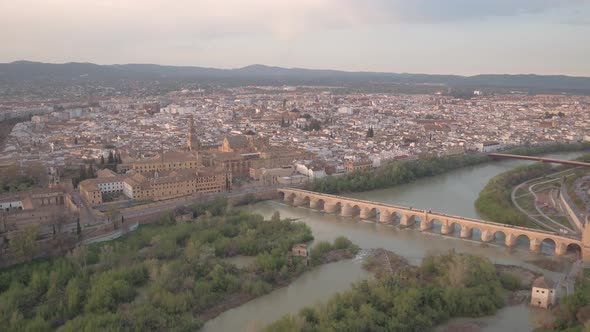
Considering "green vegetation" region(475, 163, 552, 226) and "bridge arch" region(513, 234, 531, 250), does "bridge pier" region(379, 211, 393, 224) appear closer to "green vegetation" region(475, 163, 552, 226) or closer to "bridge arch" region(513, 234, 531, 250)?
"green vegetation" region(475, 163, 552, 226)

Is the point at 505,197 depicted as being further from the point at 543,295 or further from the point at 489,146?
the point at 489,146

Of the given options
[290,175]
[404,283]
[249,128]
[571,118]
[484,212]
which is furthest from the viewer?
[571,118]

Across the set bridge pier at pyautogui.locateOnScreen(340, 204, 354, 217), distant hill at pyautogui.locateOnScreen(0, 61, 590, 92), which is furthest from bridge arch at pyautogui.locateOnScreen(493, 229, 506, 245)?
distant hill at pyautogui.locateOnScreen(0, 61, 590, 92)

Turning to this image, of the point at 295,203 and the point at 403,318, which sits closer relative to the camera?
the point at 403,318

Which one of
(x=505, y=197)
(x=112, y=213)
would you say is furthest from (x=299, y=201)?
(x=505, y=197)

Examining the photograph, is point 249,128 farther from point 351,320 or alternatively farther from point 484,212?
point 351,320

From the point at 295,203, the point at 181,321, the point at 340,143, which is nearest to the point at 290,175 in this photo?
the point at 295,203

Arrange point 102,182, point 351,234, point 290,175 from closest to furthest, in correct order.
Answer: point 351,234, point 102,182, point 290,175

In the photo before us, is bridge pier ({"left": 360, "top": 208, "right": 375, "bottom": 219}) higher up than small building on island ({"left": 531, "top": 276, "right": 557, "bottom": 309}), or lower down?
lower down
